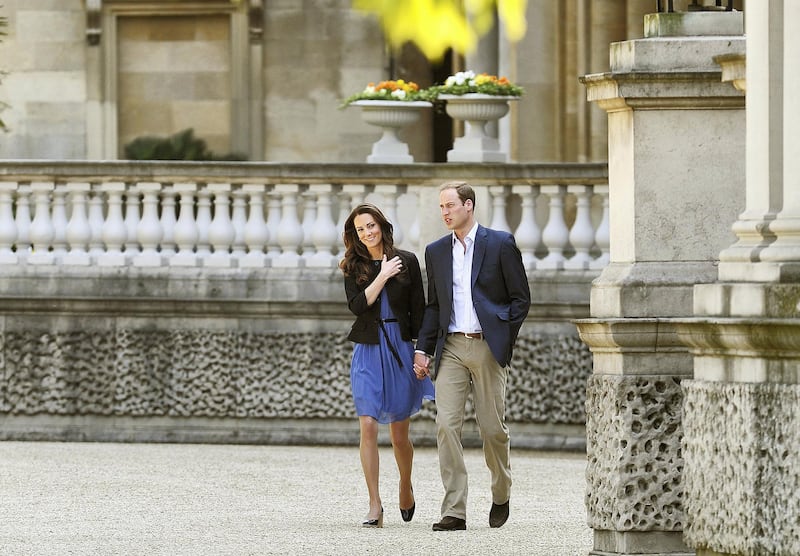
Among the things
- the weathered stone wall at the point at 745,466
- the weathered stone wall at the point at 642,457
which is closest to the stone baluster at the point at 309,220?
the weathered stone wall at the point at 642,457

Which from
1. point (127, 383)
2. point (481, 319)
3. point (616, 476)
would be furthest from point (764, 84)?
point (127, 383)

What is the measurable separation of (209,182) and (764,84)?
26.5ft

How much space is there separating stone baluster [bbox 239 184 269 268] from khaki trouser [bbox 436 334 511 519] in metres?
5.06

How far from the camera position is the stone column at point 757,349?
26.6 feet

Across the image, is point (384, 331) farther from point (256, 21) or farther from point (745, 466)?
point (256, 21)

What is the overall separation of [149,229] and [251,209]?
0.69 m

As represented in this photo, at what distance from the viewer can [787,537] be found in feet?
26.5

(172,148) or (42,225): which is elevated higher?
(172,148)

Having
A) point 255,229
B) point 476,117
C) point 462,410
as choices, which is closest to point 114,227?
point 255,229

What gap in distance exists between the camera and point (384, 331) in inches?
466

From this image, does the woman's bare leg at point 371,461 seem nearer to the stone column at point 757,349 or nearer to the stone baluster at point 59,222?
the stone column at point 757,349

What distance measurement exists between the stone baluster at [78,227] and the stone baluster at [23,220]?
0.28m

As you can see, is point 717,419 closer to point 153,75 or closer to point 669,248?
point 669,248

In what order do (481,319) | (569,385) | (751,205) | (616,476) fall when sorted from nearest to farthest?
1. (751,205)
2. (616,476)
3. (481,319)
4. (569,385)
